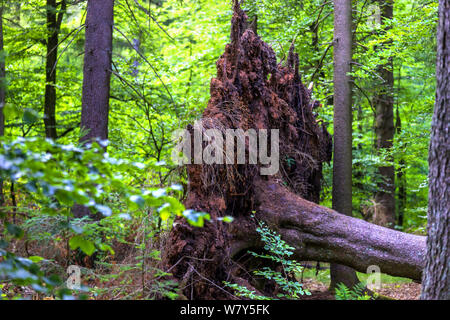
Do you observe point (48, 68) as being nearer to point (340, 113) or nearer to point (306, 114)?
point (306, 114)

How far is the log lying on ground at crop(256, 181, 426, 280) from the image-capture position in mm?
6133

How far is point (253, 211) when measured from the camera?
6.16 metres

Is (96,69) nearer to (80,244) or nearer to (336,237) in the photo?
(336,237)

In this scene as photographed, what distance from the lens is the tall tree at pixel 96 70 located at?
288 inches

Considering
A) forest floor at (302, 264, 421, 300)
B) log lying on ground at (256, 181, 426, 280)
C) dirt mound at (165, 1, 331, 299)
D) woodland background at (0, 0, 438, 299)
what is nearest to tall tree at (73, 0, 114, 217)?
woodland background at (0, 0, 438, 299)

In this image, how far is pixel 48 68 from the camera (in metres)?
9.83

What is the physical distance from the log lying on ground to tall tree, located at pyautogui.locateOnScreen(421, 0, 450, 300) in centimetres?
294

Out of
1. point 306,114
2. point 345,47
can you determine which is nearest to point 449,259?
point 306,114

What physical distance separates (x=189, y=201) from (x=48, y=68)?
6.29 m

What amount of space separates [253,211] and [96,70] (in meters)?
3.84

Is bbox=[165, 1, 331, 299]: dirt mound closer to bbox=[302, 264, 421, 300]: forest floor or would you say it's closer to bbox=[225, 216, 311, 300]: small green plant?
bbox=[225, 216, 311, 300]: small green plant
